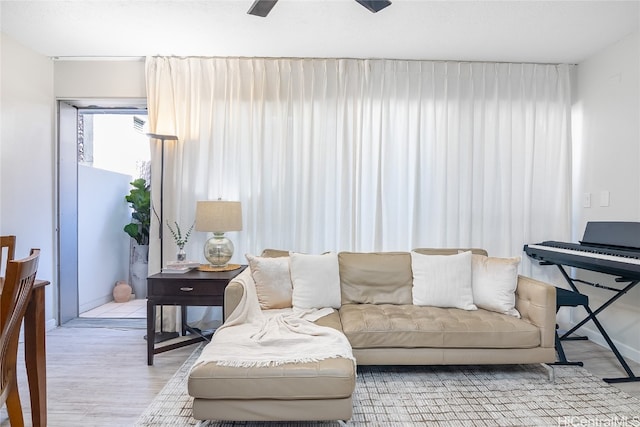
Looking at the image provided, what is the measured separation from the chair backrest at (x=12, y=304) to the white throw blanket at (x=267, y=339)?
2.43ft

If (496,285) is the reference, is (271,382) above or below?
below

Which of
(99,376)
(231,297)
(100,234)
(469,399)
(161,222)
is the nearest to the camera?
(469,399)

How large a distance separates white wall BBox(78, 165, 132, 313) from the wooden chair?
2.79m

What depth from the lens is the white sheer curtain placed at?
347 cm

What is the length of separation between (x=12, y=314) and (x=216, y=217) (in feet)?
5.78

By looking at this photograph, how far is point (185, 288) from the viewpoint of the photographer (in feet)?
9.14

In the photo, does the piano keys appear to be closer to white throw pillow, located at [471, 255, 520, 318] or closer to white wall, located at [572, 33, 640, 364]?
white wall, located at [572, 33, 640, 364]

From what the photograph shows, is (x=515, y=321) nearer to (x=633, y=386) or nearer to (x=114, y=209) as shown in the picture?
(x=633, y=386)

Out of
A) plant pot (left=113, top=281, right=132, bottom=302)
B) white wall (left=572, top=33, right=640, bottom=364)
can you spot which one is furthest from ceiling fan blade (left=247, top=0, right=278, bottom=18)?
plant pot (left=113, top=281, right=132, bottom=302)

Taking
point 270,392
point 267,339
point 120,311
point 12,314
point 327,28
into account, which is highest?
point 327,28

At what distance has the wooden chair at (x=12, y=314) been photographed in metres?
1.19

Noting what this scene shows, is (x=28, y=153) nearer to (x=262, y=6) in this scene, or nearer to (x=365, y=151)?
(x=262, y=6)

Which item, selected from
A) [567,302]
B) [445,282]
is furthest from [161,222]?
[567,302]

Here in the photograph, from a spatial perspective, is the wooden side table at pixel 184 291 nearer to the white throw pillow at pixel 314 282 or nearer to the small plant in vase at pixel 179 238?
the small plant in vase at pixel 179 238
